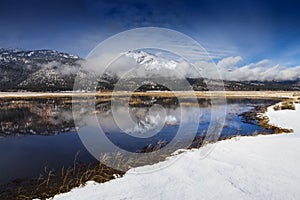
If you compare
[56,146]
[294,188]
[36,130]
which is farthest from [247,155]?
[36,130]

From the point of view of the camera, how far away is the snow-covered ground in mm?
6270

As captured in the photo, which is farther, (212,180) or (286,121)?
(286,121)

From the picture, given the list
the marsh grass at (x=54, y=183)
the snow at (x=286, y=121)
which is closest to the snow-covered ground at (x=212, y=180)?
the marsh grass at (x=54, y=183)

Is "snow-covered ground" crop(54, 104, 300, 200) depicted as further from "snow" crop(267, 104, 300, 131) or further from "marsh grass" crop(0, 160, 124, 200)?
"snow" crop(267, 104, 300, 131)

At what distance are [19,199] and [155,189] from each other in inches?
169

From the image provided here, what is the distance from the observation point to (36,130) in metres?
19.0

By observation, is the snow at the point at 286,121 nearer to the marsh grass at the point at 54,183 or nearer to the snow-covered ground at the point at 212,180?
the snow-covered ground at the point at 212,180

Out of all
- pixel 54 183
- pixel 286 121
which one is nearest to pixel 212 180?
pixel 54 183

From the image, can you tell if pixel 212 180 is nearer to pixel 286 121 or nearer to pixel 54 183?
pixel 54 183

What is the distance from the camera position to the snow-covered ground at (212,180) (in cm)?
627

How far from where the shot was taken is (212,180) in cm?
716

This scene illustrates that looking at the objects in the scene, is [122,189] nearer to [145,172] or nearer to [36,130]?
[145,172]

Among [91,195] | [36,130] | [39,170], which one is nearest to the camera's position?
[91,195]

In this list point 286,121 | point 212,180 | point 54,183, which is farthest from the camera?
point 286,121
